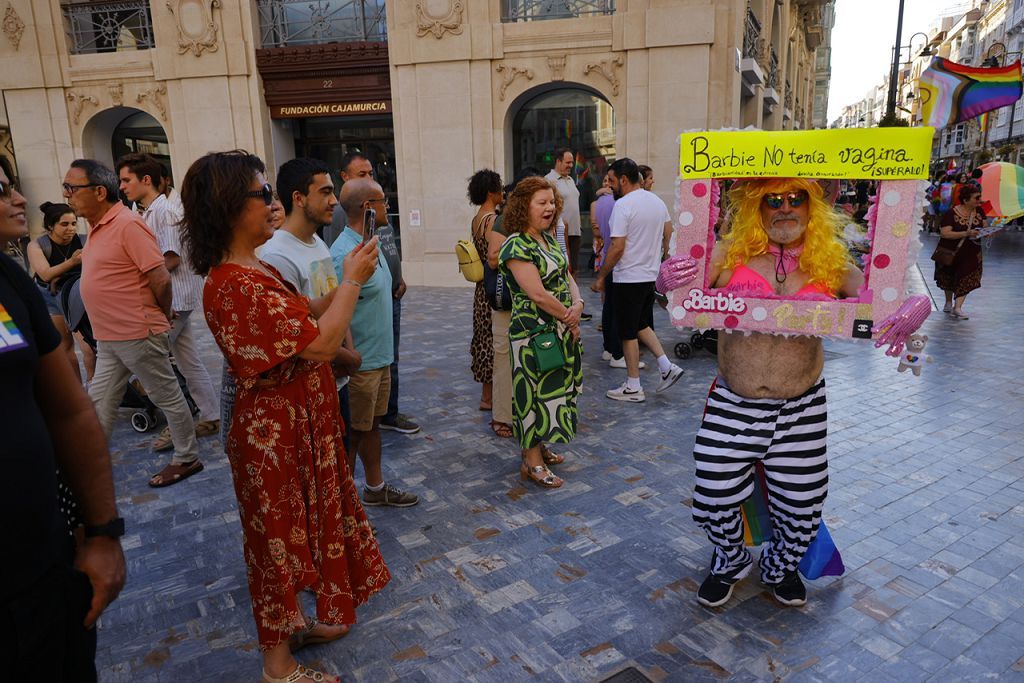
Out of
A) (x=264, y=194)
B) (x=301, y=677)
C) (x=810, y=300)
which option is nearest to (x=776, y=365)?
(x=810, y=300)

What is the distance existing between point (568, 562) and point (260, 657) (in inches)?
57.5

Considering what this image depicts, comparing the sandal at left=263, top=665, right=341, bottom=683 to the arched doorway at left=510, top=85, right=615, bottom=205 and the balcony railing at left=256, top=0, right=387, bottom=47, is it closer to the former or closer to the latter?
the arched doorway at left=510, top=85, right=615, bottom=205

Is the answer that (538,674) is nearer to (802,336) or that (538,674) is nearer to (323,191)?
(802,336)

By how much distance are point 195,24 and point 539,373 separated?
42.0 feet

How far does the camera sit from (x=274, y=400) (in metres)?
2.25

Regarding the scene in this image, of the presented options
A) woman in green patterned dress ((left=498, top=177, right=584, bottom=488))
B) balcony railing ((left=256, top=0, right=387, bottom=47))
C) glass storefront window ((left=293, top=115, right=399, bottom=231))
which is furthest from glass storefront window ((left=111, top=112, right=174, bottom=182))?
woman in green patterned dress ((left=498, top=177, right=584, bottom=488))

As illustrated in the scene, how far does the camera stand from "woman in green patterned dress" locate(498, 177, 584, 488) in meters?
3.90

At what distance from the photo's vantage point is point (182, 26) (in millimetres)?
13016

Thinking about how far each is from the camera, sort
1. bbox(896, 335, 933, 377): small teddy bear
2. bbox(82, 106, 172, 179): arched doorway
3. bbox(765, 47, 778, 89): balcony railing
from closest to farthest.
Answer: bbox(896, 335, 933, 377): small teddy bear, bbox(82, 106, 172, 179): arched doorway, bbox(765, 47, 778, 89): balcony railing

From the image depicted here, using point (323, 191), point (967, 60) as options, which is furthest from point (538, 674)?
point (967, 60)

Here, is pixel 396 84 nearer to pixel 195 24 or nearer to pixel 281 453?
pixel 195 24

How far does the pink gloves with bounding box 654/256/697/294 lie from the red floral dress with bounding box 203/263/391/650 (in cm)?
138

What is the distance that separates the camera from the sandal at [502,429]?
5051 mm

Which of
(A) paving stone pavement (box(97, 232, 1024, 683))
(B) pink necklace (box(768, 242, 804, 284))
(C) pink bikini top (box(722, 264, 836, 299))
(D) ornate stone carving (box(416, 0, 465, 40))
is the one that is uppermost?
(D) ornate stone carving (box(416, 0, 465, 40))
